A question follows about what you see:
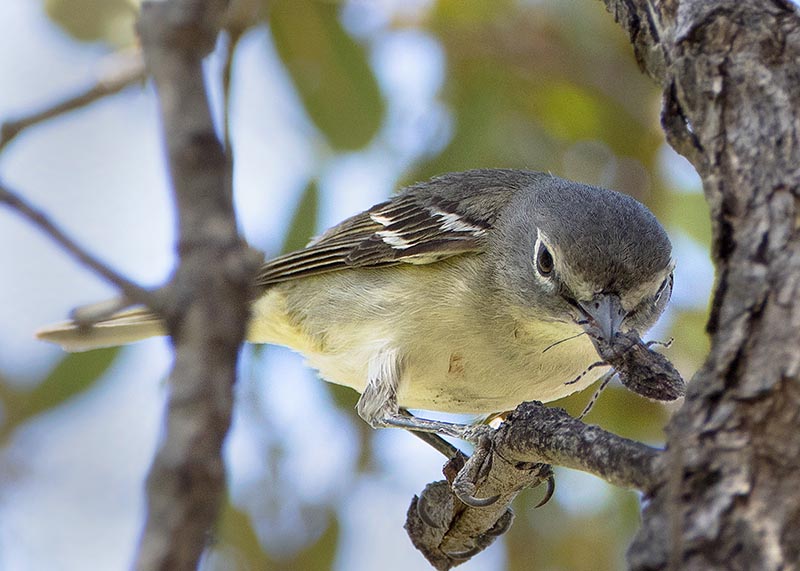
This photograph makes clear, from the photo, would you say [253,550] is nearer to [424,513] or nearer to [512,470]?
[424,513]

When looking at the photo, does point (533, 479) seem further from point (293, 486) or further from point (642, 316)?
point (293, 486)

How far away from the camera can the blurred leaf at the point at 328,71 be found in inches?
233

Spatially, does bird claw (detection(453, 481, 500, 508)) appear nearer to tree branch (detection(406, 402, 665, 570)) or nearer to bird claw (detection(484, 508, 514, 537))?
tree branch (detection(406, 402, 665, 570))

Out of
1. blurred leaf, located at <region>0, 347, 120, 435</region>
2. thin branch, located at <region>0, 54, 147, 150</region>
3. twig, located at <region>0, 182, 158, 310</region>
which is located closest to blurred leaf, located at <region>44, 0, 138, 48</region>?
blurred leaf, located at <region>0, 347, 120, 435</region>

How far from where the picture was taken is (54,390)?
5.53 metres

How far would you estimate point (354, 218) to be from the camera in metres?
6.21

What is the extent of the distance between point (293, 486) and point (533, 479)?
8.42ft

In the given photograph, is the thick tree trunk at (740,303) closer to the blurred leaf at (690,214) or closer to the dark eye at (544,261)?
the dark eye at (544,261)

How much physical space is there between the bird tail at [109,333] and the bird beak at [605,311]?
7.40ft

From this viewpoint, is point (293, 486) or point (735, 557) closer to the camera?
point (735, 557)

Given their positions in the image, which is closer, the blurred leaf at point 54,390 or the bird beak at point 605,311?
the bird beak at point 605,311

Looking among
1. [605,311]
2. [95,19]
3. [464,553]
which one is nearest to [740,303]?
[605,311]

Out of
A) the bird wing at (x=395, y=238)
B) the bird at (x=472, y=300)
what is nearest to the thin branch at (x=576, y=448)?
the bird at (x=472, y=300)

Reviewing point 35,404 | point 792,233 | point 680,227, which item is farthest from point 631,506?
point 792,233
